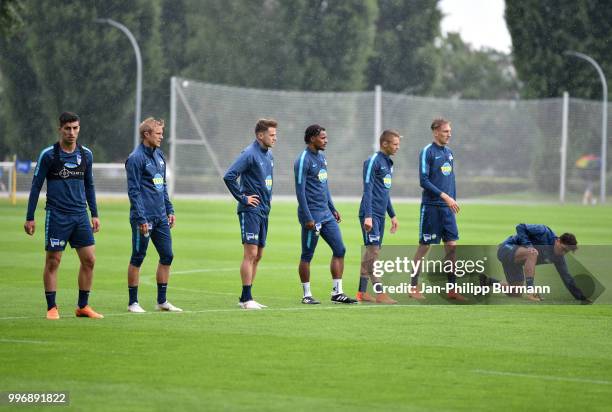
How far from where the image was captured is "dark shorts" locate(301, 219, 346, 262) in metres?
14.6

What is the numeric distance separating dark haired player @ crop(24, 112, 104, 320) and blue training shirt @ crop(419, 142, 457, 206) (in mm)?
4675

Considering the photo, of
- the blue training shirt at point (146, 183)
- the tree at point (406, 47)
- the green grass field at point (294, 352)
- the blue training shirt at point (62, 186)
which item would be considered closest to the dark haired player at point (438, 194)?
the green grass field at point (294, 352)

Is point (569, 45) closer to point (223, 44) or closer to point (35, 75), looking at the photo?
point (223, 44)

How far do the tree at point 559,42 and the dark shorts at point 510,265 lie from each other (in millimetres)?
50268

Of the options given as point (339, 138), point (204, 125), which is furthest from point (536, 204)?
A: point (204, 125)

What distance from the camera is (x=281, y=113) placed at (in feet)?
183

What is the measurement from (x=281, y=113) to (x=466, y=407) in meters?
A: 47.5

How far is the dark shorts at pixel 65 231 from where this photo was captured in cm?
1278

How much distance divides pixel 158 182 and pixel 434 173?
3.91m

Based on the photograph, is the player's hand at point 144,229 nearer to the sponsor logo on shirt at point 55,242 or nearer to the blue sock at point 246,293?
the sponsor logo on shirt at point 55,242

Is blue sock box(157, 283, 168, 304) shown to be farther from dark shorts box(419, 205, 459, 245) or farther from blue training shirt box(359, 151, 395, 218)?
dark shorts box(419, 205, 459, 245)

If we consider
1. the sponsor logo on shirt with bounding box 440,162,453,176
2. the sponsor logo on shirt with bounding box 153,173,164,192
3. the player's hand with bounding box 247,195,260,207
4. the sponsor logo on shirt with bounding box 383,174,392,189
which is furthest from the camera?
the sponsor logo on shirt with bounding box 440,162,453,176

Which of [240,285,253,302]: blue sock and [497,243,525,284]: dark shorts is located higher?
[497,243,525,284]: dark shorts

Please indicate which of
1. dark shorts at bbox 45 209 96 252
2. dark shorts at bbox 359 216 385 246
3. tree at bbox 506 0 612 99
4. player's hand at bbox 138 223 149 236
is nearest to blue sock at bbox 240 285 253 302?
player's hand at bbox 138 223 149 236
